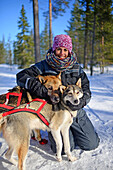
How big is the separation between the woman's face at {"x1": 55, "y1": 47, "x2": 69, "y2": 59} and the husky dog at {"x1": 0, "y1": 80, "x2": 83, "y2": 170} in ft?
2.59

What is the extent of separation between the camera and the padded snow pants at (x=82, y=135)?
2.45 metres

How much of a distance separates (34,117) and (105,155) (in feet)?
4.67

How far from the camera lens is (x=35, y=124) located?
210 centimetres

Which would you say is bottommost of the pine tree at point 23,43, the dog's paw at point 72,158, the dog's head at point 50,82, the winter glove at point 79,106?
the dog's paw at point 72,158

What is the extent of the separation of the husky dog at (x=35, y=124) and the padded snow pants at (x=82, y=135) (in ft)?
1.16

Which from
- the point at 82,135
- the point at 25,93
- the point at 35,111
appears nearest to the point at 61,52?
the point at 25,93

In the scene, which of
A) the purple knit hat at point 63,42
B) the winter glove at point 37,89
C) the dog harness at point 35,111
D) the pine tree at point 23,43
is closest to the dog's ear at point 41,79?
the winter glove at point 37,89

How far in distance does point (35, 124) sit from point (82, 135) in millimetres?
1087

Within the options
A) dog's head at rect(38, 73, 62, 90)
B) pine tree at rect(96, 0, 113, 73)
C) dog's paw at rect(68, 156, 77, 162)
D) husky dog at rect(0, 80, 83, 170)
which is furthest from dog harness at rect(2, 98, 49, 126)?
pine tree at rect(96, 0, 113, 73)

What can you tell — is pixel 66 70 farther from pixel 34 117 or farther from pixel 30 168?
pixel 30 168

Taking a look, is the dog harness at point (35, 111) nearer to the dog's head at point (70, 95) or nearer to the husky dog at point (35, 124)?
the husky dog at point (35, 124)

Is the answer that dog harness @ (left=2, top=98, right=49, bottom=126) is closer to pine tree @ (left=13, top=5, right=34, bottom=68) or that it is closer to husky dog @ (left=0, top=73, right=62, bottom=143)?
husky dog @ (left=0, top=73, right=62, bottom=143)

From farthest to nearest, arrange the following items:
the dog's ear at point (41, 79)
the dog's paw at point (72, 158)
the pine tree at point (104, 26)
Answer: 1. the pine tree at point (104, 26)
2. the dog's ear at point (41, 79)
3. the dog's paw at point (72, 158)

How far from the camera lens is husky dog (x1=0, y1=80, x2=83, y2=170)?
184cm
